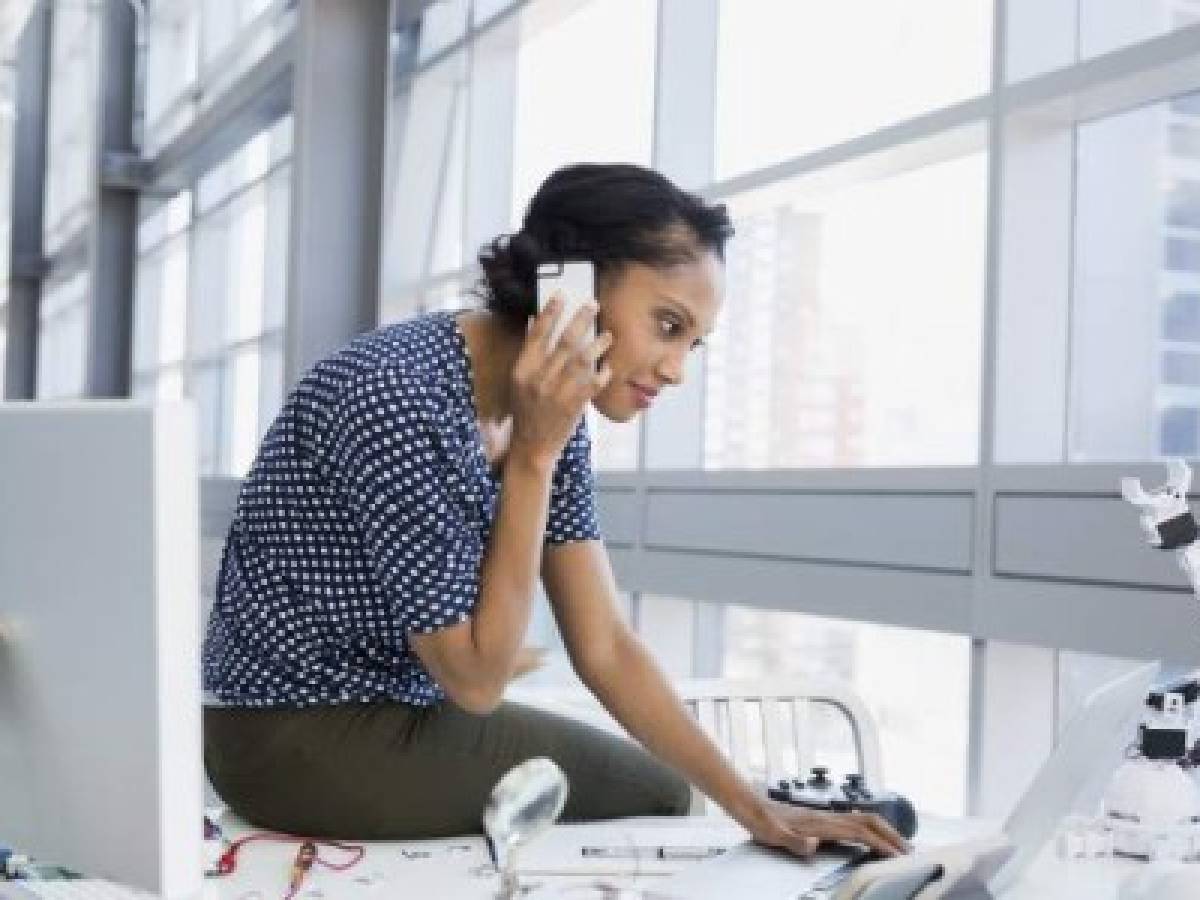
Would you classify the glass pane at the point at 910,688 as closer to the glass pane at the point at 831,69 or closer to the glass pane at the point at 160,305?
the glass pane at the point at 831,69

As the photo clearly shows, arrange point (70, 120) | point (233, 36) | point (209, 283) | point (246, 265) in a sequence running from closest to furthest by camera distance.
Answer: point (233, 36), point (246, 265), point (209, 283), point (70, 120)

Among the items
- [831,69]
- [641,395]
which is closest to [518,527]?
[641,395]

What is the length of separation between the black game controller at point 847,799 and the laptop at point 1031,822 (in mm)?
58

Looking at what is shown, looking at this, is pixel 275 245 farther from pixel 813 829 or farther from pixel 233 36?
pixel 813 829

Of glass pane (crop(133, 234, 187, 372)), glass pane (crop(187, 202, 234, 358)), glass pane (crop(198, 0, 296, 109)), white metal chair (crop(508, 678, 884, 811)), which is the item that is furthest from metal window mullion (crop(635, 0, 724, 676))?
glass pane (crop(133, 234, 187, 372))

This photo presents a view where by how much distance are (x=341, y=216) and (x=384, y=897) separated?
430 cm

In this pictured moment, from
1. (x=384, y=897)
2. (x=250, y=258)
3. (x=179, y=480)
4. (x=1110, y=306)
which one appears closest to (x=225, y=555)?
(x=384, y=897)

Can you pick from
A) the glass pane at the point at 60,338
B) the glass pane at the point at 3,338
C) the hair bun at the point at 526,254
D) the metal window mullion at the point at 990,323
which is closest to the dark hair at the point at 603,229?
the hair bun at the point at 526,254

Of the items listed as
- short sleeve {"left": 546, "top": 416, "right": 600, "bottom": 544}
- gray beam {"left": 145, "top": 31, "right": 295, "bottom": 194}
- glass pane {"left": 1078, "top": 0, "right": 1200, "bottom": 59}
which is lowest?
short sleeve {"left": 546, "top": 416, "right": 600, "bottom": 544}

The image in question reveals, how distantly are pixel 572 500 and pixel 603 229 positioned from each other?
0.31 m

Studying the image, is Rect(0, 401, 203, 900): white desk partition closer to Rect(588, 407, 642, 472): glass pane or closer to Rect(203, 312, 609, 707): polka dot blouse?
Rect(203, 312, 609, 707): polka dot blouse

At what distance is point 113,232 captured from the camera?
369 inches

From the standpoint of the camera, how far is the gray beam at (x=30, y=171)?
13055 millimetres

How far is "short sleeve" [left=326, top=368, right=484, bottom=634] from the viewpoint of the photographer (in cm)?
150
